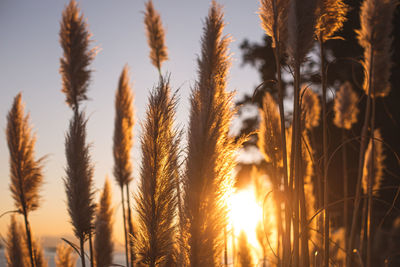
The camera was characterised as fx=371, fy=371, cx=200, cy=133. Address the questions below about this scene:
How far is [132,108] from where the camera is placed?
191 inches

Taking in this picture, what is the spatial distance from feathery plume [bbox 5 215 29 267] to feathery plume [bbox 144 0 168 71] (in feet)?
8.10

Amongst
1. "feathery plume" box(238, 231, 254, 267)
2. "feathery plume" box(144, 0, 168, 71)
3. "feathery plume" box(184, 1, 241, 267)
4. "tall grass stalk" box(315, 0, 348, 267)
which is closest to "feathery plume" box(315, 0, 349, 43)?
"tall grass stalk" box(315, 0, 348, 267)

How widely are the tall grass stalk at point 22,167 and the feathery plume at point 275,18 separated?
2721mm

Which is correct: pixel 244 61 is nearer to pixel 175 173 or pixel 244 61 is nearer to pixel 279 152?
pixel 279 152

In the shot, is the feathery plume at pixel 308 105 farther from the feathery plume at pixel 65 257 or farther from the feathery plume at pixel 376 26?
the feathery plume at pixel 65 257

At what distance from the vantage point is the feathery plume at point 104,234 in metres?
4.25

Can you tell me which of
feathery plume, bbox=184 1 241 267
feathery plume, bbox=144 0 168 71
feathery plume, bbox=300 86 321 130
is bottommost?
feathery plume, bbox=184 1 241 267

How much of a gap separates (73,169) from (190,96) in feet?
5.34

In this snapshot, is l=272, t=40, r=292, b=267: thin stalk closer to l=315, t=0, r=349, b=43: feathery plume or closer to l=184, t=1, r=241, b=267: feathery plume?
l=184, t=1, r=241, b=267: feathery plume

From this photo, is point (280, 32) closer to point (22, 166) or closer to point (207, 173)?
point (207, 173)

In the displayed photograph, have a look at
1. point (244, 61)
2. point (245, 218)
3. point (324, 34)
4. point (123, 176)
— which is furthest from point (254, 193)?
point (244, 61)

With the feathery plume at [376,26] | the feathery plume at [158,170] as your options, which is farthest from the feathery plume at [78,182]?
the feathery plume at [376,26]

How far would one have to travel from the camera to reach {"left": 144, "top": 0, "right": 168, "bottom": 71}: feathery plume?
4539 millimetres

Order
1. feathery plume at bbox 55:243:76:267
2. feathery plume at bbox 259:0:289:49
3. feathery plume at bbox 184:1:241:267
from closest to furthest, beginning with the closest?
1. feathery plume at bbox 184:1:241:267
2. feathery plume at bbox 259:0:289:49
3. feathery plume at bbox 55:243:76:267
